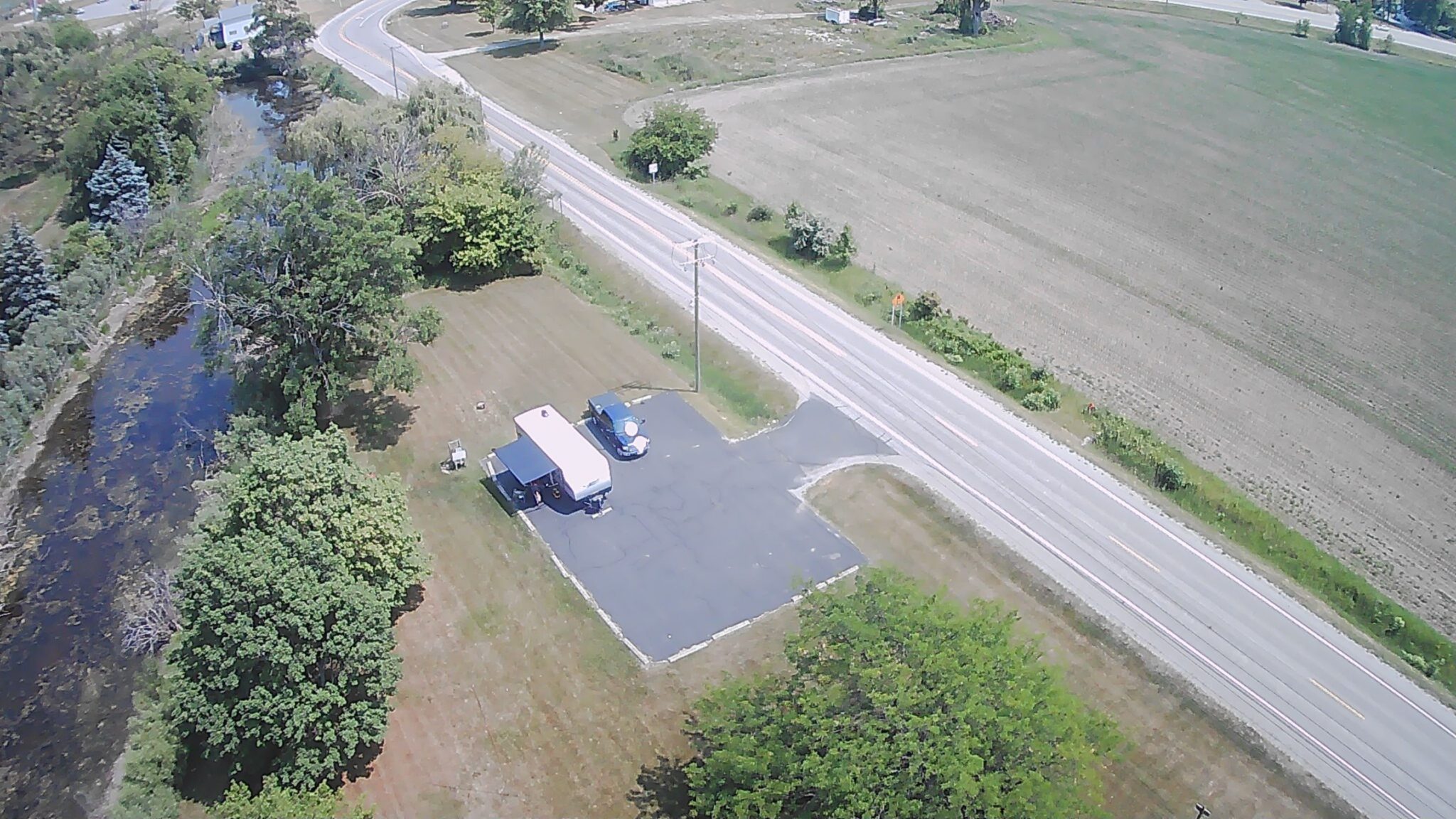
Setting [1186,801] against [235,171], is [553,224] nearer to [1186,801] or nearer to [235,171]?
[235,171]

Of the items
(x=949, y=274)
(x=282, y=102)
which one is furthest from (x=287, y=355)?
(x=282, y=102)

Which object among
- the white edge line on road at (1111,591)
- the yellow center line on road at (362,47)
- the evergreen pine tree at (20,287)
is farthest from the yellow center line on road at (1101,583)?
the yellow center line on road at (362,47)

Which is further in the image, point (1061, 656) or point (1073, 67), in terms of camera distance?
point (1073, 67)

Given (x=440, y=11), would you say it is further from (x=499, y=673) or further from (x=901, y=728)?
(x=901, y=728)

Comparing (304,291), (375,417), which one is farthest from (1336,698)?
(304,291)

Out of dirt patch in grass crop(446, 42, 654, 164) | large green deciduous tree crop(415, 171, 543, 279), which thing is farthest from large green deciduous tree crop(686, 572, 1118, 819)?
dirt patch in grass crop(446, 42, 654, 164)

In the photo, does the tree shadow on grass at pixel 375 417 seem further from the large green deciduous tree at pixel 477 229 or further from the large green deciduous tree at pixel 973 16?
the large green deciduous tree at pixel 973 16

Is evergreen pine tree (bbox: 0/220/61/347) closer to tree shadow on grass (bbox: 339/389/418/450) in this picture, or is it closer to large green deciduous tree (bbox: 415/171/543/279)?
large green deciduous tree (bbox: 415/171/543/279)

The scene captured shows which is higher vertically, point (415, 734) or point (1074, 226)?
point (1074, 226)
